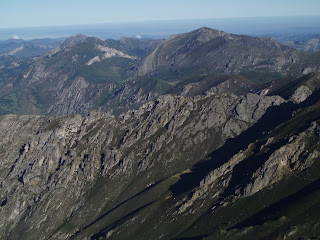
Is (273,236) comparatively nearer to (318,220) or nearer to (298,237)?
(298,237)

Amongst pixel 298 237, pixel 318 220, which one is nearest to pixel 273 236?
pixel 298 237
